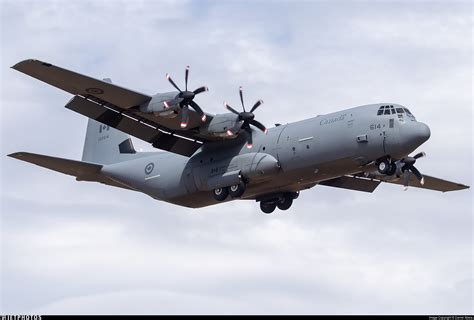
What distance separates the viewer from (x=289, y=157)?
43.5 metres

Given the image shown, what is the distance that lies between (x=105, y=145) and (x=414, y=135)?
17319mm

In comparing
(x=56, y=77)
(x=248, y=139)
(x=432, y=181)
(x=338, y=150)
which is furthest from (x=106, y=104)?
(x=432, y=181)

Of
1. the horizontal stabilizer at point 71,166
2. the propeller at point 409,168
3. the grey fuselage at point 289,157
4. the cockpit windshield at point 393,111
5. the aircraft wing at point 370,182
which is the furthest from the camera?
the aircraft wing at point 370,182

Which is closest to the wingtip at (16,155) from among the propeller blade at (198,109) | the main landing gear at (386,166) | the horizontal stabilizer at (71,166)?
the horizontal stabilizer at (71,166)

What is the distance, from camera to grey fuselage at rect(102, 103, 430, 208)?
42281 millimetres

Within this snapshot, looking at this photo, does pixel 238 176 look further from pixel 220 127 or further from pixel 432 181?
pixel 432 181

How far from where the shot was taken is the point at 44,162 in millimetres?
45719

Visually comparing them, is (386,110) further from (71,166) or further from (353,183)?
(71,166)

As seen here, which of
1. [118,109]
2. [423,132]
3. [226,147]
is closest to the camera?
[423,132]

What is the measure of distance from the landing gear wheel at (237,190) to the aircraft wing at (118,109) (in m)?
3.15

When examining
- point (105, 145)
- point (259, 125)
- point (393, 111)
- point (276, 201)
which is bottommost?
point (276, 201)

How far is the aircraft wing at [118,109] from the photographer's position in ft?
138

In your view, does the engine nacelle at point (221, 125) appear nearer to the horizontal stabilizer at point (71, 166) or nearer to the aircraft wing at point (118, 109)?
the aircraft wing at point (118, 109)

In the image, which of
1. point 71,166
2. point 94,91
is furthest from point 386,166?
point 71,166
